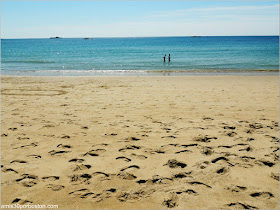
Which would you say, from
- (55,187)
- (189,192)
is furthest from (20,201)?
(189,192)

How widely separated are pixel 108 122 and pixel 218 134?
3109 mm

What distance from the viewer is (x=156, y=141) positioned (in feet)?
17.7

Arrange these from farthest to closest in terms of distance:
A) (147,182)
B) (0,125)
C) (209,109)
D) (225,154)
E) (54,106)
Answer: (54,106)
(209,109)
(0,125)
(225,154)
(147,182)

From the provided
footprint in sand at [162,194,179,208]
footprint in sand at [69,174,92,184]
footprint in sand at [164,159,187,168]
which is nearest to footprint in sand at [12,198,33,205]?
footprint in sand at [69,174,92,184]

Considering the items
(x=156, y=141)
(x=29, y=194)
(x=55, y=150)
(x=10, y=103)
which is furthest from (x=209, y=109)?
(x=10, y=103)

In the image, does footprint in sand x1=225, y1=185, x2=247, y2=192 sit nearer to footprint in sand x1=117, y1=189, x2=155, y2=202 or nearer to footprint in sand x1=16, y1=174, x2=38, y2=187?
footprint in sand x1=117, y1=189, x2=155, y2=202

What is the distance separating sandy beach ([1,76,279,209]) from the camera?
3.49 meters

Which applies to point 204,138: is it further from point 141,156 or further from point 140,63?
point 140,63

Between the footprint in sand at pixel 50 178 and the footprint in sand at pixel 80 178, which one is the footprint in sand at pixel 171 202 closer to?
the footprint in sand at pixel 80 178

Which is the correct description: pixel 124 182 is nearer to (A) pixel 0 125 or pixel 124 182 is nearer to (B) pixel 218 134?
(B) pixel 218 134

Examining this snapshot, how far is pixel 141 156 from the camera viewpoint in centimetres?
470

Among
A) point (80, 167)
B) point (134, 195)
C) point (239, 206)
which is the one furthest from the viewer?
point (80, 167)

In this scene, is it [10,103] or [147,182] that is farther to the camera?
[10,103]

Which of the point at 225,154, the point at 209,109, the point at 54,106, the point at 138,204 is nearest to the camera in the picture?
the point at 138,204
